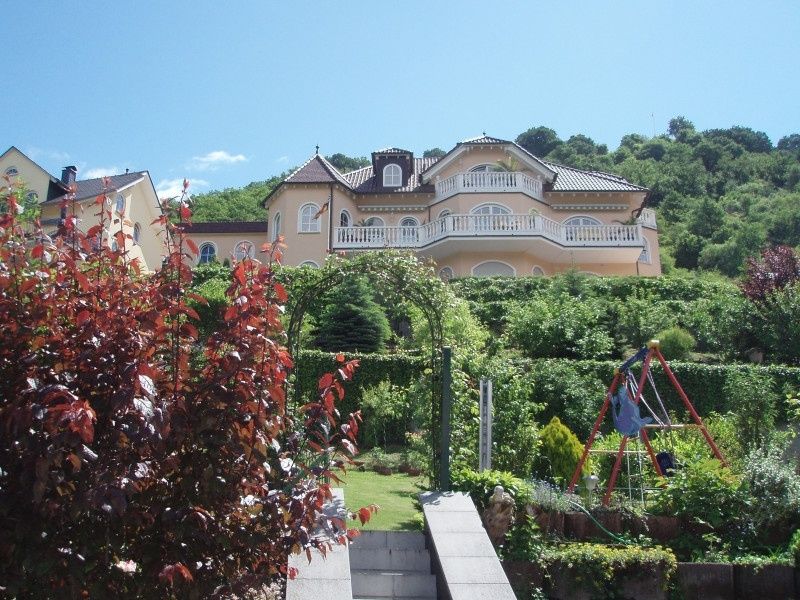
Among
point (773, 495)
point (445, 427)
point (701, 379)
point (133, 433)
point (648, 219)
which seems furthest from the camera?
point (648, 219)

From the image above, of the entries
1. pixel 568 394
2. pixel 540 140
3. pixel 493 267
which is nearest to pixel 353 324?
pixel 568 394

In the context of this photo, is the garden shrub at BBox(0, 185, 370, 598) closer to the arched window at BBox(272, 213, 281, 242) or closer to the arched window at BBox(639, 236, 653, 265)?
the arched window at BBox(272, 213, 281, 242)

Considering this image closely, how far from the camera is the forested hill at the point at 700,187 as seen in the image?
54156 millimetres

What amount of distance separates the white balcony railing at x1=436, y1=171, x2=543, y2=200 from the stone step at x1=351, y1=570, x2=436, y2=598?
2580 cm

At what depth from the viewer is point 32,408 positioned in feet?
11.4

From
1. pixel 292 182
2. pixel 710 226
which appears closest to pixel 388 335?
pixel 292 182

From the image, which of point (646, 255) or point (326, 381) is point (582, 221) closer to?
point (646, 255)

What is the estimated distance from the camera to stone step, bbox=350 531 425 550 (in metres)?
7.65

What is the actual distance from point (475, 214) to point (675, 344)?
11.9 metres

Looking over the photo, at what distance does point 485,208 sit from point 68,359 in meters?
28.6

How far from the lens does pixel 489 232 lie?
29.0 m

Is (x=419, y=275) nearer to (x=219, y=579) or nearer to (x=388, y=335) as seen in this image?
(x=219, y=579)

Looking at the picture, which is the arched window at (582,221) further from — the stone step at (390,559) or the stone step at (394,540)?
the stone step at (390,559)

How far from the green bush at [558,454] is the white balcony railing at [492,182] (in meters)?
21.4
